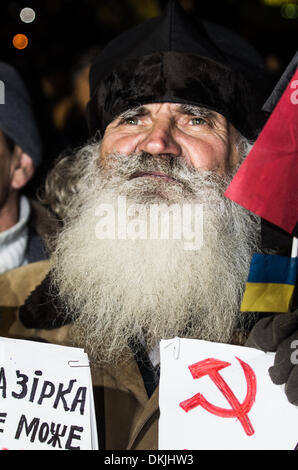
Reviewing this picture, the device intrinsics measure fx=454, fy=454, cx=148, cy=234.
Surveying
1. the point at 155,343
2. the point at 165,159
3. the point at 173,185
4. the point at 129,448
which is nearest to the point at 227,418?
the point at 129,448

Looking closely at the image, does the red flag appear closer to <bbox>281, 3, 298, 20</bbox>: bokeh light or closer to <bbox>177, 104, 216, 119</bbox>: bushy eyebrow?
<bbox>177, 104, 216, 119</bbox>: bushy eyebrow

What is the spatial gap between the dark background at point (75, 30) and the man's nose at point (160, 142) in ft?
3.99

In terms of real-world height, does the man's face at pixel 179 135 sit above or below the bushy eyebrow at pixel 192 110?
below

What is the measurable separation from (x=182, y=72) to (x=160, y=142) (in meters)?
0.31

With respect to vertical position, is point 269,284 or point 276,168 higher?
point 276,168

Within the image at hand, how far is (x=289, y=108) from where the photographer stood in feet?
4.20

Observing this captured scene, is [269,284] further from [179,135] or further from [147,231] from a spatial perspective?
[179,135]

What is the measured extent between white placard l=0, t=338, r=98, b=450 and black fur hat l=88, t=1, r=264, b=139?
958mm

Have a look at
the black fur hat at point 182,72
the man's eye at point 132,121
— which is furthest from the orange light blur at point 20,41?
the man's eye at point 132,121

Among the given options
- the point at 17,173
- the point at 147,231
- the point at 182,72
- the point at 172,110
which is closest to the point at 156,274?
the point at 147,231

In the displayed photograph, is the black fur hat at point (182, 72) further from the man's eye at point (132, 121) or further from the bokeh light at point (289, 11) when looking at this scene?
the bokeh light at point (289, 11)

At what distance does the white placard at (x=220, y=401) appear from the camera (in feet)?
4.06

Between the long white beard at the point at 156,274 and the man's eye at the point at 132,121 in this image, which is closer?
the long white beard at the point at 156,274

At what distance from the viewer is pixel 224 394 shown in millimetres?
1293
